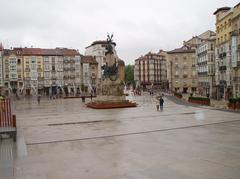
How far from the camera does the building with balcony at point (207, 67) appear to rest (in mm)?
74688

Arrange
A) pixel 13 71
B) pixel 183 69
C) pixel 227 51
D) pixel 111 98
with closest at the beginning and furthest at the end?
pixel 111 98 < pixel 227 51 < pixel 13 71 < pixel 183 69

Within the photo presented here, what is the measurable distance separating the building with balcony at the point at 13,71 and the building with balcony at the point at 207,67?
56480mm

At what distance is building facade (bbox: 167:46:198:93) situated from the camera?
108 m

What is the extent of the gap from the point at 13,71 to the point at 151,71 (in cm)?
7100

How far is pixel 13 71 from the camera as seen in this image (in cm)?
10325

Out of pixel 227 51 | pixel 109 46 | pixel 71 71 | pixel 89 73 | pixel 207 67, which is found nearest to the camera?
pixel 109 46

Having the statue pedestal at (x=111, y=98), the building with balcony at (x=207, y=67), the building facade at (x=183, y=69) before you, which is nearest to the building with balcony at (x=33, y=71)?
the building facade at (x=183, y=69)

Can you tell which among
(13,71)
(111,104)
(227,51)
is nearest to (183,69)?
(227,51)

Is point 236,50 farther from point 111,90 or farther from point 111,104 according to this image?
point 111,104

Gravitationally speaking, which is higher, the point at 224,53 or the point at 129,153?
the point at 224,53

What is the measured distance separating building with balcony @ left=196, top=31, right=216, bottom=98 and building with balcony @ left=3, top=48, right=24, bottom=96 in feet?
185

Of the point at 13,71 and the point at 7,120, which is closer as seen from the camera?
the point at 7,120

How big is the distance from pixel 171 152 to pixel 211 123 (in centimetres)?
1017

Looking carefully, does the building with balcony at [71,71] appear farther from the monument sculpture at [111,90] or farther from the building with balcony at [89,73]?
the monument sculpture at [111,90]
